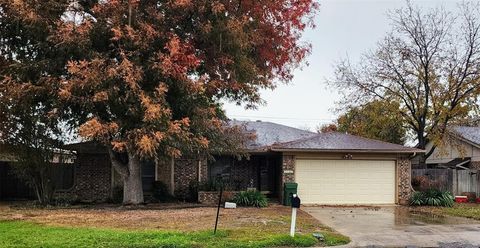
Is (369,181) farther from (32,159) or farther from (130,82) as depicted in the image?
(32,159)

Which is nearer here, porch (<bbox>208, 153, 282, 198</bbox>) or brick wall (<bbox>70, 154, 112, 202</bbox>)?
brick wall (<bbox>70, 154, 112, 202</bbox>)

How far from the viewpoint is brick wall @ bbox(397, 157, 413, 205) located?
2262cm

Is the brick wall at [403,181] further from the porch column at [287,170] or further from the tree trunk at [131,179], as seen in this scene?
the tree trunk at [131,179]

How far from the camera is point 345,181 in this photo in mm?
22547

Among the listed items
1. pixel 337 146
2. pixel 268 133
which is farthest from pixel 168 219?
pixel 268 133

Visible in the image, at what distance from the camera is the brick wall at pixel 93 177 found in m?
23.2

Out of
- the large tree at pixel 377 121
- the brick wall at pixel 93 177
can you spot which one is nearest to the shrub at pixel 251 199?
the brick wall at pixel 93 177

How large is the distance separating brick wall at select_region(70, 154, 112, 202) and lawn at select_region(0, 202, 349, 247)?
20.4 feet

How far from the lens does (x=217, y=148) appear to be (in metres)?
20.1

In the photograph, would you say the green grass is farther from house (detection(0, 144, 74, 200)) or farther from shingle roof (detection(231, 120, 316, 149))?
shingle roof (detection(231, 120, 316, 149))

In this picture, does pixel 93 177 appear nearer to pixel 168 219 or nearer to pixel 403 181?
pixel 168 219

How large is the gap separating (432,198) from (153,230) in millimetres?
13995

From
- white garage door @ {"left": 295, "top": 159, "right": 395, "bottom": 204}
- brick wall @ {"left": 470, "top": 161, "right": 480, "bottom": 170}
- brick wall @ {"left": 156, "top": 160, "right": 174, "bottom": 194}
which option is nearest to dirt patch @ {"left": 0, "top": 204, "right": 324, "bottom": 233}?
white garage door @ {"left": 295, "top": 159, "right": 395, "bottom": 204}

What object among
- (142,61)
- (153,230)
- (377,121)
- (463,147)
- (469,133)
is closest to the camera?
(153,230)
